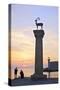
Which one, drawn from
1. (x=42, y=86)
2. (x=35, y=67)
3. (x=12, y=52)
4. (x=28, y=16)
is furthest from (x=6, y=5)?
(x=42, y=86)

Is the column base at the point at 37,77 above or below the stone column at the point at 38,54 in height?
below

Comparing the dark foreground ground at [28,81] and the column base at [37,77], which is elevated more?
the column base at [37,77]

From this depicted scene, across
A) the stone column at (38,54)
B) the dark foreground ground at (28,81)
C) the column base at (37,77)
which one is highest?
the stone column at (38,54)

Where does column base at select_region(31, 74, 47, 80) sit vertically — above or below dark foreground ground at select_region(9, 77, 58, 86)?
above

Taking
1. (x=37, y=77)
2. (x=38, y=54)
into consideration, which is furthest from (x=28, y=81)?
(x=38, y=54)

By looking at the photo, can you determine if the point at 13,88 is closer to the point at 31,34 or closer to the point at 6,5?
the point at 31,34

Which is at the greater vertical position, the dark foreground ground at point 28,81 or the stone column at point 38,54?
the stone column at point 38,54

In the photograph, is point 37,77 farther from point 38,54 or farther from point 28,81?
point 38,54

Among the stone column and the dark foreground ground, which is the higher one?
the stone column

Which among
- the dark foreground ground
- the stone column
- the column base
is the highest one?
the stone column

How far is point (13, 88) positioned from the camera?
A: 210 cm

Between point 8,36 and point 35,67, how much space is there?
1.15 feet

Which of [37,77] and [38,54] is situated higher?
[38,54]

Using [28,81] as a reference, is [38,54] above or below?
above
